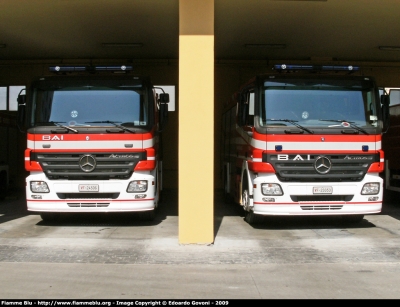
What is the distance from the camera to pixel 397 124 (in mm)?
13828

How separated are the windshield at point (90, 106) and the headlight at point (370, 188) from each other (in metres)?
4.21

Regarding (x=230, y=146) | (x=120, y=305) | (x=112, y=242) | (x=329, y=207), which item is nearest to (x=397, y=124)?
(x=230, y=146)

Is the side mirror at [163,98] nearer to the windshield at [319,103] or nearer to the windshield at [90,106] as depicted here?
→ the windshield at [90,106]

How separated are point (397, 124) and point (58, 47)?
9.77 meters

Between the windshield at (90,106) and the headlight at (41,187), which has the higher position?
the windshield at (90,106)

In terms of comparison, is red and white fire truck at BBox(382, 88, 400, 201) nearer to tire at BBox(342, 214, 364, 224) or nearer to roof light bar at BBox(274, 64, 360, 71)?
tire at BBox(342, 214, 364, 224)

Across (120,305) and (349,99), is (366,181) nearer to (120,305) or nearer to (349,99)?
(349,99)

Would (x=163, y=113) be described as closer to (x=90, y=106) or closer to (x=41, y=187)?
(x=90, y=106)

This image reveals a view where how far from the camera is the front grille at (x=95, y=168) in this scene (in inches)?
385

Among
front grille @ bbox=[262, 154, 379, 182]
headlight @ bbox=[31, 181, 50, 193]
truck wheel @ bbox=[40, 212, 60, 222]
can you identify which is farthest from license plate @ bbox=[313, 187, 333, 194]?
Answer: truck wheel @ bbox=[40, 212, 60, 222]

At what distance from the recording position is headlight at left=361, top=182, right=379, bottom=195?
9555mm

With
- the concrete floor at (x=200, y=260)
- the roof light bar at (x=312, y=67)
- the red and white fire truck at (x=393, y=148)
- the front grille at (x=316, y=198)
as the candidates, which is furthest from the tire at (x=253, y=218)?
the red and white fire truck at (x=393, y=148)

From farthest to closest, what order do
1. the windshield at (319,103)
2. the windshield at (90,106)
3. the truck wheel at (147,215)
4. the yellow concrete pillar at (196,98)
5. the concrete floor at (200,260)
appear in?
1. the truck wheel at (147,215)
2. the windshield at (90,106)
3. the windshield at (319,103)
4. the yellow concrete pillar at (196,98)
5. the concrete floor at (200,260)

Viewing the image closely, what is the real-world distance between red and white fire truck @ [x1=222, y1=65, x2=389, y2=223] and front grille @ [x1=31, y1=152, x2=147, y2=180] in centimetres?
232
